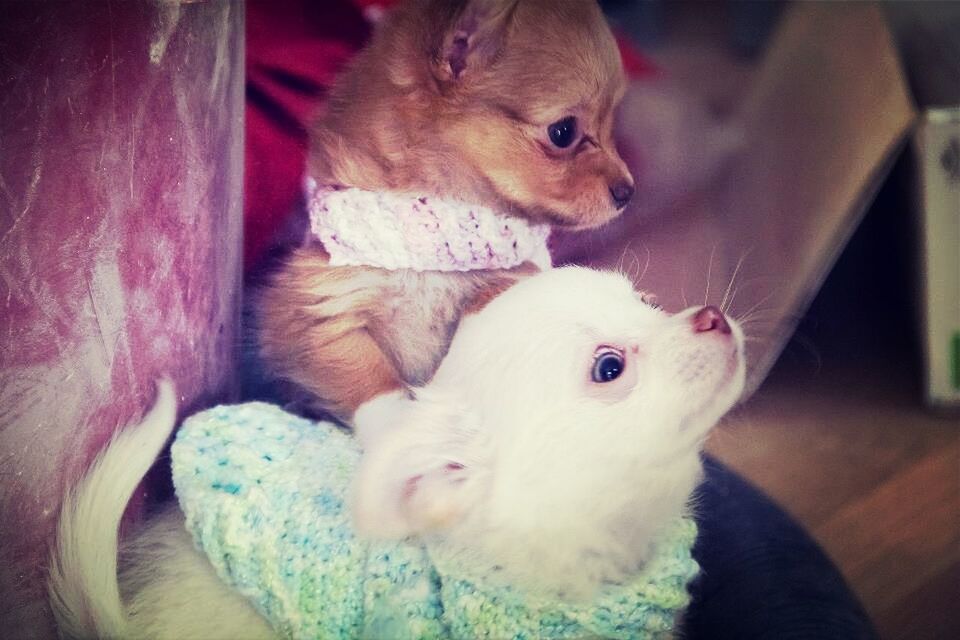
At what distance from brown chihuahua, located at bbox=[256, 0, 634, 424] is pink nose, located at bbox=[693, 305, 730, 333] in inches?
3.9

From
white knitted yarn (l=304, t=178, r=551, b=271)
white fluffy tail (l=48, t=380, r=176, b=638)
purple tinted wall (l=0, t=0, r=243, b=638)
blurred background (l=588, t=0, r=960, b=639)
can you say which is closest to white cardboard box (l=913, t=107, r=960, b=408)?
blurred background (l=588, t=0, r=960, b=639)

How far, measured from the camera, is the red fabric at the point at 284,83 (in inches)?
22.9

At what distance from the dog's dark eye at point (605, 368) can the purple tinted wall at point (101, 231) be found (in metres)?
0.30

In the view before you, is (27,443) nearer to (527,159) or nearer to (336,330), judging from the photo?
(336,330)

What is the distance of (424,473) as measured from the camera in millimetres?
518

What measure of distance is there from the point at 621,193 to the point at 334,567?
352 millimetres

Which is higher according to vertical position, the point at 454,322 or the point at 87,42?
the point at 87,42

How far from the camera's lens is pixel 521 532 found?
21.0 inches

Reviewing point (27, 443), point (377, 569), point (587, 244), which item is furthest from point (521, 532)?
point (27, 443)

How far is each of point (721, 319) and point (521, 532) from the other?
208 millimetres

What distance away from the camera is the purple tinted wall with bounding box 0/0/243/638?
528mm

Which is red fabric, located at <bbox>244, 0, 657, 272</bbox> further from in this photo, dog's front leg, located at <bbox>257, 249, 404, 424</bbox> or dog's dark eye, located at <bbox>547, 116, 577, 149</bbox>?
dog's dark eye, located at <bbox>547, 116, 577, 149</bbox>

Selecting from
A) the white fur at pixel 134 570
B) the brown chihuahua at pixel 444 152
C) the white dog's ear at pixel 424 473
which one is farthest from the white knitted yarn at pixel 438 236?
the white fur at pixel 134 570

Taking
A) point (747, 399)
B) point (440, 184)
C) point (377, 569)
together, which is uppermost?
point (440, 184)
